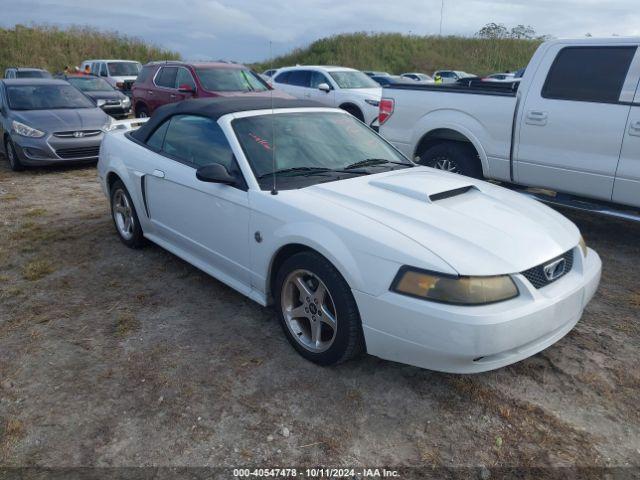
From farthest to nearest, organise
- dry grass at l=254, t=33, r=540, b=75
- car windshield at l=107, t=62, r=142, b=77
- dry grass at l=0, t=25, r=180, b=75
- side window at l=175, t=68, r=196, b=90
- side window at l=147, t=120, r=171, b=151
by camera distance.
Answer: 1. dry grass at l=254, t=33, r=540, b=75
2. dry grass at l=0, t=25, r=180, b=75
3. car windshield at l=107, t=62, r=142, b=77
4. side window at l=175, t=68, r=196, b=90
5. side window at l=147, t=120, r=171, b=151

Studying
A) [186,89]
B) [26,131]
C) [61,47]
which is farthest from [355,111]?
[61,47]

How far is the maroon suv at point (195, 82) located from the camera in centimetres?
1090

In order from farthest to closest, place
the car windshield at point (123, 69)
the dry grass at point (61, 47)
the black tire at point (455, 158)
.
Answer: the dry grass at point (61, 47) < the car windshield at point (123, 69) < the black tire at point (455, 158)

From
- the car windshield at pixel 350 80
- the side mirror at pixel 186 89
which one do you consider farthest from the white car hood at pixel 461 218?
the car windshield at pixel 350 80

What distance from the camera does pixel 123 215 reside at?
520 cm

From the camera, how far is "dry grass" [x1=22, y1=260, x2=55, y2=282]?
458 cm

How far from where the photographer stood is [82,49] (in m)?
33.6

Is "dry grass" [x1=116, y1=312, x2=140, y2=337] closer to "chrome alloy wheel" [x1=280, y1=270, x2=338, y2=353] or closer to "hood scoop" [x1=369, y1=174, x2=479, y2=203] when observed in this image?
"chrome alloy wheel" [x1=280, y1=270, x2=338, y2=353]

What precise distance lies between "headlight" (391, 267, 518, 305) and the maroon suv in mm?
8403

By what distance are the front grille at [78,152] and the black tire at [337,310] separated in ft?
23.8

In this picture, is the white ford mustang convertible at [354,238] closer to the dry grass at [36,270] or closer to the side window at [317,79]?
the dry grass at [36,270]

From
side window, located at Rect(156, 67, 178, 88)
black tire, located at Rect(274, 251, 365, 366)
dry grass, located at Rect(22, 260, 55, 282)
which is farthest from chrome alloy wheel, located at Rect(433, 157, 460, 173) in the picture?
side window, located at Rect(156, 67, 178, 88)

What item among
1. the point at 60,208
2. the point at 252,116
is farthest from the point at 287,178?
the point at 60,208

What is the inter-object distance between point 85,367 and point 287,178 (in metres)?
1.77
